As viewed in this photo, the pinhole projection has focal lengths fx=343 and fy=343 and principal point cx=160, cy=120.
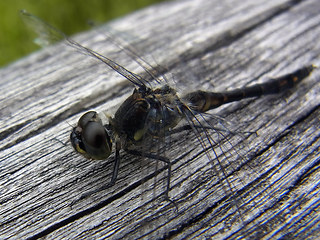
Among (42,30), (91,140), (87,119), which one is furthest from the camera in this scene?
(42,30)

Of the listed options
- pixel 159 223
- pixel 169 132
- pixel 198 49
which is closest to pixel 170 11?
pixel 198 49

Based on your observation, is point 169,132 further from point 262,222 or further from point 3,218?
point 3,218

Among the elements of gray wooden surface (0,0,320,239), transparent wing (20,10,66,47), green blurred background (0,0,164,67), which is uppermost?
green blurred background (0,0,164,67)

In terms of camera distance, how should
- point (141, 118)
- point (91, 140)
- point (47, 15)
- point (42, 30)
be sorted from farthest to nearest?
point (47, 15)
point (42, 30)
point (141, 118)
point (91, 140)

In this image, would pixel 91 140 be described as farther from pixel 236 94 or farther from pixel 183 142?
pixel 236 94

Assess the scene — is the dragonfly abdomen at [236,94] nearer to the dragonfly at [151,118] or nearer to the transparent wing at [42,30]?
the dragonfly at [151,118]

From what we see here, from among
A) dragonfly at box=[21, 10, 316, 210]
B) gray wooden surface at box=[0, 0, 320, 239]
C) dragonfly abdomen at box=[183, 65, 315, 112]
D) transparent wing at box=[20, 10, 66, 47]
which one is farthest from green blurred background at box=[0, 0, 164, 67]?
dragonfly abdomen at box=[183, 65, 315, 112]

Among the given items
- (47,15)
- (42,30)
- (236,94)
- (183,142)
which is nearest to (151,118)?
(183,142)

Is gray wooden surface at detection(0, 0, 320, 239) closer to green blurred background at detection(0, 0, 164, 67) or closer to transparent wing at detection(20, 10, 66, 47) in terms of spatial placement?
transparent wing at detection(20, 10, 66, 47)

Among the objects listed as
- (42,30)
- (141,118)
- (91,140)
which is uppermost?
(42,30)
